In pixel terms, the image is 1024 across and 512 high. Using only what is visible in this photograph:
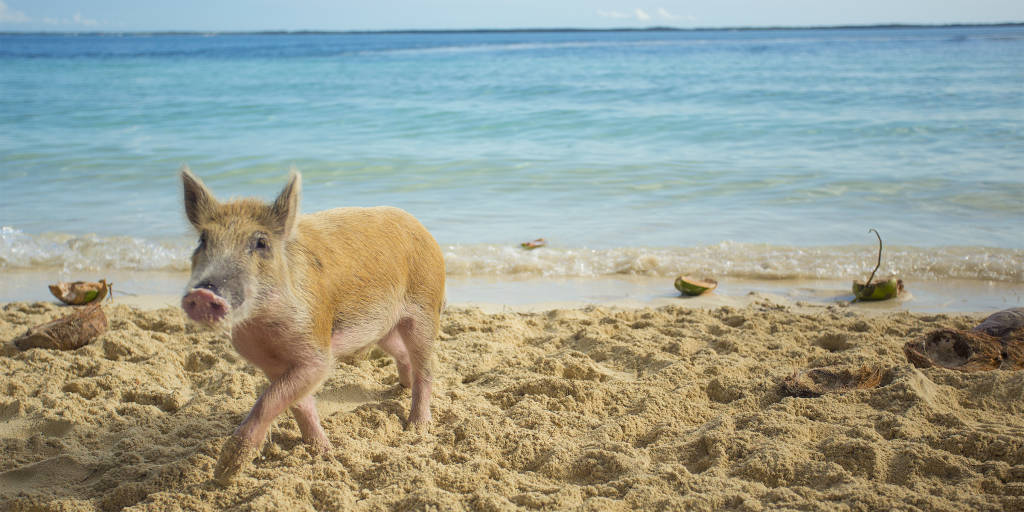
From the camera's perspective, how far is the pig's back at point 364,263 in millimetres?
2764

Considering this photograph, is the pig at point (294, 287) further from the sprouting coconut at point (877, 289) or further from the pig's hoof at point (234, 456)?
the sprouting coconut at point (877, 289)

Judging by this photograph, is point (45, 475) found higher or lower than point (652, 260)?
higher

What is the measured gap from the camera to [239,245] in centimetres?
250

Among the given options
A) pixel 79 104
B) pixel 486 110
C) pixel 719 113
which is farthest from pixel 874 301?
pixel 79 104

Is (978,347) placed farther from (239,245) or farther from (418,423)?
(239,245)

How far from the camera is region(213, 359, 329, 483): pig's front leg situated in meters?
2.64

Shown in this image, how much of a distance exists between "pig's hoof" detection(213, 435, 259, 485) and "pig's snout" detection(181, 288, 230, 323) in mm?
618

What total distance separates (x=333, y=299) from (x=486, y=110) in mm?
14258

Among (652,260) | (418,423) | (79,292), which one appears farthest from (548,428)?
(79,292)

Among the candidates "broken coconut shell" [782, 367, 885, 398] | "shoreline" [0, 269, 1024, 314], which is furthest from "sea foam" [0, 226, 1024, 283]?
"broken coconut shell" [782, 367, 885, 398]

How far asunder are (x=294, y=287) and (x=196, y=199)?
0.46 m

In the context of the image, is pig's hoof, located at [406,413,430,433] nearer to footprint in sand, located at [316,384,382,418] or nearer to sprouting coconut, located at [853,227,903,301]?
footprint in sand, located at [316,384,382,418]

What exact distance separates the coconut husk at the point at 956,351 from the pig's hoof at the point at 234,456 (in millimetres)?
3145

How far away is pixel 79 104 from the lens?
18.2 metres
